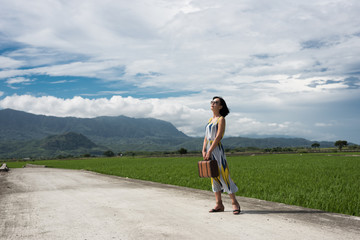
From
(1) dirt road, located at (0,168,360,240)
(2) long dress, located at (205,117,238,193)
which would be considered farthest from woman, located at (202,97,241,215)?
(1) dirt road, located at (0,168,360,240)

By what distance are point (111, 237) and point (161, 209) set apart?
2.27 m

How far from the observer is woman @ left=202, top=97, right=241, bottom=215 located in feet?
20.3

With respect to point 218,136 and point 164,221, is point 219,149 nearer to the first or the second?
point 218,136

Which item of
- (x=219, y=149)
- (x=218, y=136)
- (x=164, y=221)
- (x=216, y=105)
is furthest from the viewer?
(x=216, y=105)

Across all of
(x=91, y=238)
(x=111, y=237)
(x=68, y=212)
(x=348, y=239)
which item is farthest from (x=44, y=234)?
(x=348, y=239)

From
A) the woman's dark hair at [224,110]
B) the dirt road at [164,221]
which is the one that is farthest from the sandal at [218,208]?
the woman's dark hair at [224,110]

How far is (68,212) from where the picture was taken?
6805mm

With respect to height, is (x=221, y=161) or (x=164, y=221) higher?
(x=221, y=161)

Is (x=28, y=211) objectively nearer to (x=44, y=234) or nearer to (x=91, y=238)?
(x=44, y=234)

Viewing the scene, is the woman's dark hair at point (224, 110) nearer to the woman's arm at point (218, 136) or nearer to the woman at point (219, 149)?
the woman at point (219, 149)

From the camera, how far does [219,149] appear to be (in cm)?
627

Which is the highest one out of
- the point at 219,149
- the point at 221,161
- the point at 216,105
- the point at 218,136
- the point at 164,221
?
the point at 216,105

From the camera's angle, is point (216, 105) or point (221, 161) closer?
point (221, 161)

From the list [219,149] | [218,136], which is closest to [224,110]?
[218,136]
